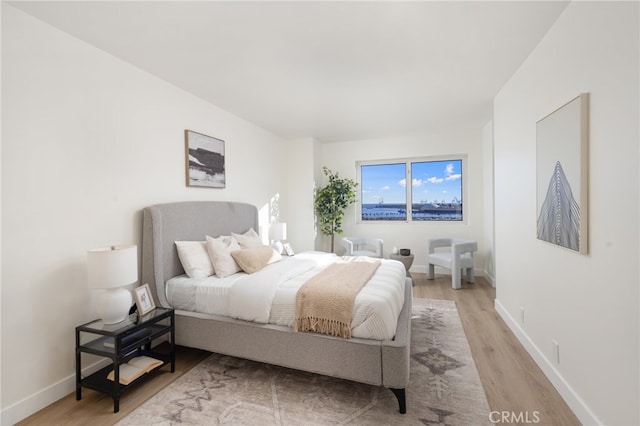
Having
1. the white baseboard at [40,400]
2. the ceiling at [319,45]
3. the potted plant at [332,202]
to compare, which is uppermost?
the ceiling at [319,45]

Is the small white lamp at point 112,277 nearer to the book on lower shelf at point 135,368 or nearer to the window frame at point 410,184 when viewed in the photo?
the book on lower shelf at point 135,368

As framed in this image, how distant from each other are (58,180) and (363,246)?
456 centimetres

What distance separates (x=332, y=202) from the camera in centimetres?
547

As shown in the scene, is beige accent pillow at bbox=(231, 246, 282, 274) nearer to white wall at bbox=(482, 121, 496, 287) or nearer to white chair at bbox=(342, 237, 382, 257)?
white chair at bbox=(342, 237, 382, 257)

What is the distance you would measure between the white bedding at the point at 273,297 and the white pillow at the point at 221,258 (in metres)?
0.08

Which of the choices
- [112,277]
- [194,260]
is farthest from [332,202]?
[112,277]

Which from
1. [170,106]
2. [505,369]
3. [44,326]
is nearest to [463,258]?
[505,369]

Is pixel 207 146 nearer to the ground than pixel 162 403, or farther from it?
farther from it

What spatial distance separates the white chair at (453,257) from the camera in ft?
14.6

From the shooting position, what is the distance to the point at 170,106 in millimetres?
2947

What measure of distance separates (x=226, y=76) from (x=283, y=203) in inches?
110

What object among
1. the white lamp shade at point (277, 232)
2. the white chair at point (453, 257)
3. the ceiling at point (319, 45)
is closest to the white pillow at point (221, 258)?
the white lamp shade at point (277, 232)

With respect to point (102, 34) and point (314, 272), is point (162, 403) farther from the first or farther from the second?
point (102, 34)

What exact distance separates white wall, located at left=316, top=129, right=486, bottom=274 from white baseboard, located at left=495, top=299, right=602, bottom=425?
2.45 metres
